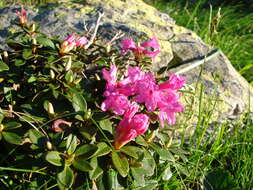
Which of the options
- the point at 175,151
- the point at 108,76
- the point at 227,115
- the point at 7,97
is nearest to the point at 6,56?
the point at 7,97

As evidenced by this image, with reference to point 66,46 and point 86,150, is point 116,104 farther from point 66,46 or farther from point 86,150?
point 66,46

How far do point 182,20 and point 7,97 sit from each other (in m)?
4.21

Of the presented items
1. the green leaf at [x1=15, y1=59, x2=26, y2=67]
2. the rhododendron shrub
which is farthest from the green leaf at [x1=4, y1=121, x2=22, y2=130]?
the green leaf at [x1=15, y1=59, x2=26, y2=67]

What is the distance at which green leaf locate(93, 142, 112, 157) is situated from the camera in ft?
4.06

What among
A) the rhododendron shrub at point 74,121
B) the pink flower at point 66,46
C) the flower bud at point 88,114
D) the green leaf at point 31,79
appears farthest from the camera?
the pink flower at point 66,46

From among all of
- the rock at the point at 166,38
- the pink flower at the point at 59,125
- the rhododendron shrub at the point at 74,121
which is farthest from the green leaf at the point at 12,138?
the rock at the point at 166,38

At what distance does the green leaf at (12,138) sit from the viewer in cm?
127

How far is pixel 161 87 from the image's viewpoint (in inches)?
56.3

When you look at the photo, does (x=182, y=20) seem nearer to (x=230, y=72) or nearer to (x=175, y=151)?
(x=230, y=72)

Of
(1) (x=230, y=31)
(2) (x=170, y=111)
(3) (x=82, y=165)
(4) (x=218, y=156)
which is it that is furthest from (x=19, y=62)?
(1) (x=230, y=31)

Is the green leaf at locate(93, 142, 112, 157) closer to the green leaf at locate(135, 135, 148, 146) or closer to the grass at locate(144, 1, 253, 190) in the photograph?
the green leaf at locate(135, 135, 148, 146)

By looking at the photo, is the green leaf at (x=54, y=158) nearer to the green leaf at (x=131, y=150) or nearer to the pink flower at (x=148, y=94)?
the green leaf at (x=131, y=150)

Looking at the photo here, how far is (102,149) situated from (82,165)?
11 centimetres

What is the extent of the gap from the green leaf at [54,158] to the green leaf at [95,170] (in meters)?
0.12
